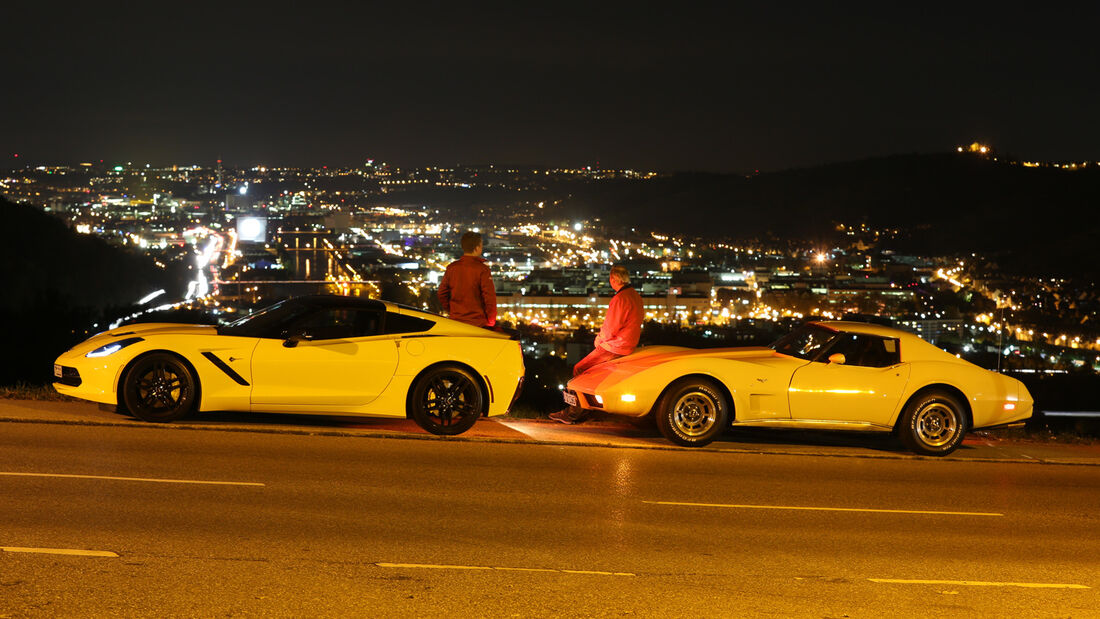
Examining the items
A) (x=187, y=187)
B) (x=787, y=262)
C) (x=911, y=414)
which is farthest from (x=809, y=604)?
(x=187, y=187)

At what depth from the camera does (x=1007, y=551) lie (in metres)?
7.34

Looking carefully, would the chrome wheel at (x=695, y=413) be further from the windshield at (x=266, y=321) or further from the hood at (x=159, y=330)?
the hood at (x=159, y=330)

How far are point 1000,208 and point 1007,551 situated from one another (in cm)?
6090

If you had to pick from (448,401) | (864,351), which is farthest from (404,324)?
(864,351)

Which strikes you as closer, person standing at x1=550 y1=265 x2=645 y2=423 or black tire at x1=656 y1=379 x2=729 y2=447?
black tire at x1=656 y1=379 x2=729 y2=447

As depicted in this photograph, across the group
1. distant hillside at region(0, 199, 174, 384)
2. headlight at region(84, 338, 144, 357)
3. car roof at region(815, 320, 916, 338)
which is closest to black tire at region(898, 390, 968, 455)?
car roof at region(815, 320, 916, 338)

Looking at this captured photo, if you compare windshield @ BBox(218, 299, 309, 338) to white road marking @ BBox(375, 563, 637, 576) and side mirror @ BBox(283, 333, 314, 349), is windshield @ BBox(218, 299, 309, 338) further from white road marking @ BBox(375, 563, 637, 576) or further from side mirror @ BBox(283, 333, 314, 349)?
white road marking @ BBox(375, 563, 637, 576)

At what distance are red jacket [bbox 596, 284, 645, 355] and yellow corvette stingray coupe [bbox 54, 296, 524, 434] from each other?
4.63 feet

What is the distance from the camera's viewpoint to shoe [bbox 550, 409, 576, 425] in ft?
38.9

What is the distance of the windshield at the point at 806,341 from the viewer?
10945mm

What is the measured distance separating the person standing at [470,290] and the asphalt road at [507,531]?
1835 mm

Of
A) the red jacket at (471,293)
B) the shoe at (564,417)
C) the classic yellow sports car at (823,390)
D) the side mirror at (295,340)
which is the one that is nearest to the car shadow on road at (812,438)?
the classic yellow sports car at (823,390)

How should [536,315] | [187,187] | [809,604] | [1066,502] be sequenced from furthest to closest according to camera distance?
[187,187] < [536,315] < [1066,502] < [809,604]

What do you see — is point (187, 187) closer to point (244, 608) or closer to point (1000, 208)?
point (1000, 208)
